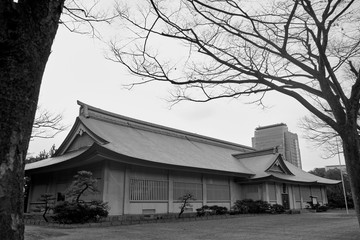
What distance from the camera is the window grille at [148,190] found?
16703 millimetres

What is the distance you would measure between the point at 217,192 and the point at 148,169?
23.6 ft

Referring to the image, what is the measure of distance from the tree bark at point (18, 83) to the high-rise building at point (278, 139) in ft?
124

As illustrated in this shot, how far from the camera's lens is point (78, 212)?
13094 mm

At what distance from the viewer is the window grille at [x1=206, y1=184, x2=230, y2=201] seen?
71.5ft

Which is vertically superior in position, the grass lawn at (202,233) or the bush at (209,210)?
the bush at (209,210)

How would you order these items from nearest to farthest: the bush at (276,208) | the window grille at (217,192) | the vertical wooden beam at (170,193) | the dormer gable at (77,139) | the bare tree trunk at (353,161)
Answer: the bare tree trunk at (353,161)
the vertical wooden beam at (170,193)
the dormer gable at (77,139)
the window grille at (217,192)
the bush at (276,208)

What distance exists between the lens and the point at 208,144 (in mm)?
29312

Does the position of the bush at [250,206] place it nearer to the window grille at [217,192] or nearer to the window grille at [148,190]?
the window grille at [217,192]

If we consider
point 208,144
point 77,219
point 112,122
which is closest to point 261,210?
point 208,144

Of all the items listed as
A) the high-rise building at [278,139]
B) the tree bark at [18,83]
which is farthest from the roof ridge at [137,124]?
the tree bark at [18,83]

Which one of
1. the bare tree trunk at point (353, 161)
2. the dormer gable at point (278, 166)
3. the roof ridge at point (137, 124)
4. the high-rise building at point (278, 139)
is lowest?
the bare tree trunk at point (353, 161)

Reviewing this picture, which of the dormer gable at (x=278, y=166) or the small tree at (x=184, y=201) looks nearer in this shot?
the small tree at (x=184, y=201)

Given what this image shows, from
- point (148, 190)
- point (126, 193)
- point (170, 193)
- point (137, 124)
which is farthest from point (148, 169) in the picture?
point (137, 124)

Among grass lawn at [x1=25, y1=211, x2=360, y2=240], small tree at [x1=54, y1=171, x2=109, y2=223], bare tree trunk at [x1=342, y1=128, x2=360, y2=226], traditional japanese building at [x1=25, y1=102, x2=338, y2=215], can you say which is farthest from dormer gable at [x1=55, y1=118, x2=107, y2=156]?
bare tree trunk at [x1=342, y1=128, x2=360, y2=226]
